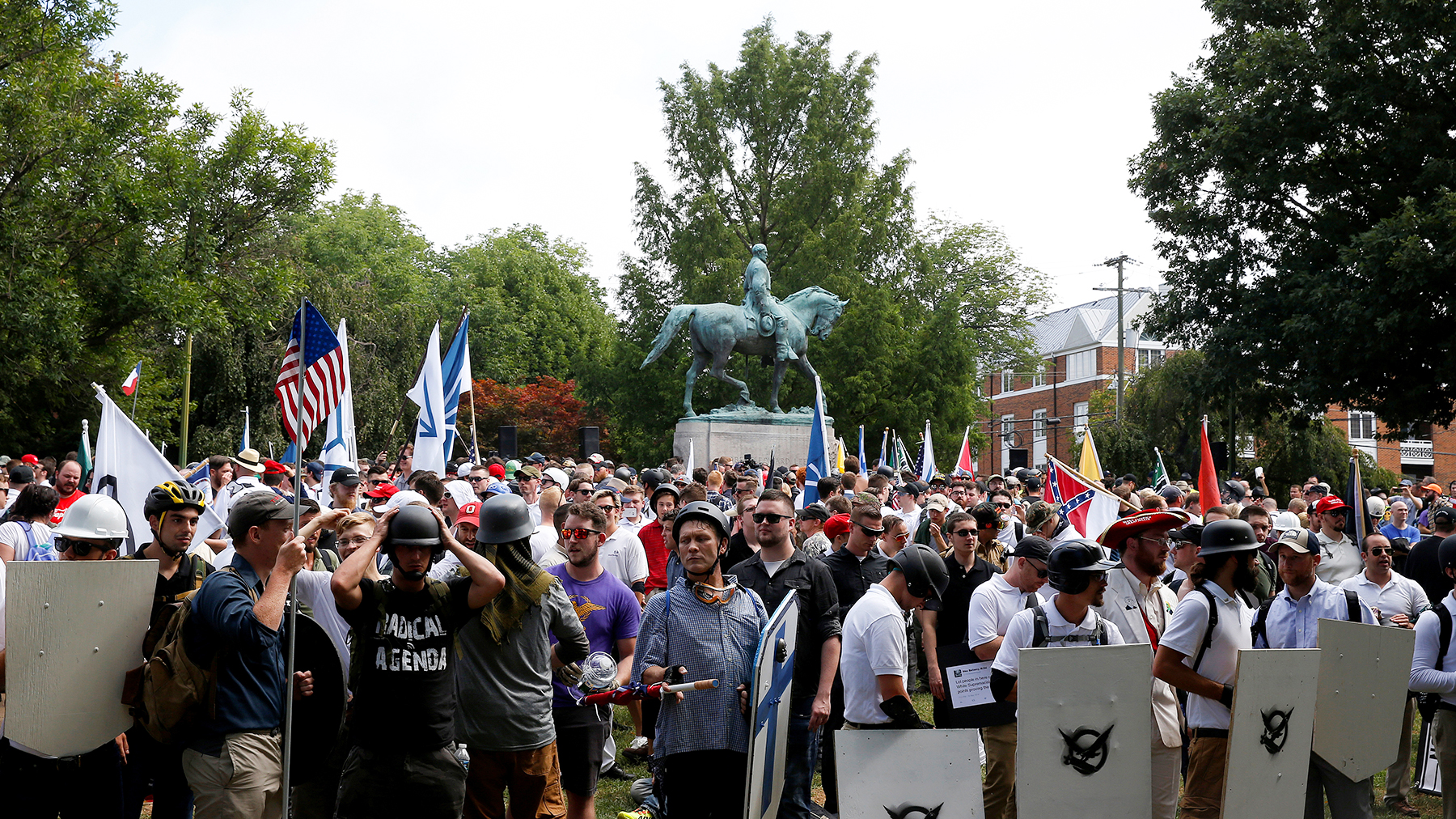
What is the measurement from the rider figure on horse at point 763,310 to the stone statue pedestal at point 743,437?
1.54 m

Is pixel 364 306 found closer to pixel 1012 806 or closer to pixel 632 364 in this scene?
pixel 632 364

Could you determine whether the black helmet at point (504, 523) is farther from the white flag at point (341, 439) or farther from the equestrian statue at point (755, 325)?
the equestrian statue at point (755, 325)

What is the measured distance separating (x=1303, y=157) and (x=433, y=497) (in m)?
24.5

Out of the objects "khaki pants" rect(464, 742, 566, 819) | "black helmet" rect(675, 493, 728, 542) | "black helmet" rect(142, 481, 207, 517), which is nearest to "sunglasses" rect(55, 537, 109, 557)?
"black helmet" rect(142, 481, 207, 517)

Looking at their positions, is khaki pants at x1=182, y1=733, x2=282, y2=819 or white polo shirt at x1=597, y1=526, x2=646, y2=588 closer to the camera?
khaki pants at x1=182, y1=733, x2=282, y2=819

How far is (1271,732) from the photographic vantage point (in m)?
4.71

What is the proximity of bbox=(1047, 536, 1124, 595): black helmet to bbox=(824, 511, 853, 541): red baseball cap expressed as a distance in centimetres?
358

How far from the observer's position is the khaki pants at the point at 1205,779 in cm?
511

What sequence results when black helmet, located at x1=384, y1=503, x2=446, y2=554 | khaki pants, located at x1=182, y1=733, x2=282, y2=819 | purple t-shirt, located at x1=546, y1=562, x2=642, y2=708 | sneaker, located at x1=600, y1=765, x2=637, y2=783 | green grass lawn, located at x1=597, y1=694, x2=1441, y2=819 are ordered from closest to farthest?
1. khaki pants, located at x1=182, y1=733, x2=282, y2=819
2. black helmet, located at x1=384, y1=503, x2=446, y2=554
3. purple t-shirt, located at x1=546, y1=562, x2=642, y2=708
4. green grass lawn, located at x1=597, y1=694, x2=1441, y2=819
5. sneaker, located at x1=600, y1=765, x2=637, y2=783

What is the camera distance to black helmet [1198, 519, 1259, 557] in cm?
504

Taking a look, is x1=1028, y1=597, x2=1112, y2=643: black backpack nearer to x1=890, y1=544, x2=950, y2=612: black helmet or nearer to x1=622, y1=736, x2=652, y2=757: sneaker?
x1=890, y1=544, x2=950, y2=612: black helmet

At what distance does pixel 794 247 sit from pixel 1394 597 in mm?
33684

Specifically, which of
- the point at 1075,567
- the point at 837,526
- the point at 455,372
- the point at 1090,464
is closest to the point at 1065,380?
the point at 1090,464

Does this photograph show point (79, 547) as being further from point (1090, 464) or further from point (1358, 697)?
point (1090, 464)
